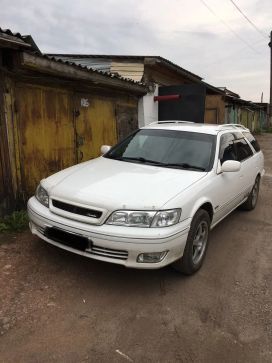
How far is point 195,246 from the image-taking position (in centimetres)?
386

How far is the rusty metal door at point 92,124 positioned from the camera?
22.9 ft

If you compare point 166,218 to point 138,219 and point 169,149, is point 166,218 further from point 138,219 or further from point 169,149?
point 169,149

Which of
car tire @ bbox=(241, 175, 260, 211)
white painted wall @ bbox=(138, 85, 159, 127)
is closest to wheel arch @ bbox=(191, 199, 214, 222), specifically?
car tire @ bbox=(241, 175, 260, 211)

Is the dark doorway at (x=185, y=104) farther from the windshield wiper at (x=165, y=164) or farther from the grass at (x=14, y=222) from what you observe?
the grass at (x=14, y=222)

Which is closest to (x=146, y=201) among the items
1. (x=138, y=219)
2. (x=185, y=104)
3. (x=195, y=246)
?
(x=138, y=219)

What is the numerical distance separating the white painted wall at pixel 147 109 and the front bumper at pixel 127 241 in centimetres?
653

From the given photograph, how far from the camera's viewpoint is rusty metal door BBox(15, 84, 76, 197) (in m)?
5.57

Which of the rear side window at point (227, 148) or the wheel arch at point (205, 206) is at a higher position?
the rear side window at point (227, 148)

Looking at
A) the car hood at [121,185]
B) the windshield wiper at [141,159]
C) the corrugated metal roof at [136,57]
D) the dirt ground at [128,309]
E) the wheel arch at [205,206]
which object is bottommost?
the dirt ground at [128,309]

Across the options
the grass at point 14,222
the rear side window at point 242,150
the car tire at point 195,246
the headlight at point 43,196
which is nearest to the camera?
the car tire at point 195,246

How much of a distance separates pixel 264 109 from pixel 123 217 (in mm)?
38225

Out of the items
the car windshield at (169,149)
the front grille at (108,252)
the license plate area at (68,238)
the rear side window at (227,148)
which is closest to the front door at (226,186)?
the rear side window at (227,148)

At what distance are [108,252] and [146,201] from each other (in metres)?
0.60

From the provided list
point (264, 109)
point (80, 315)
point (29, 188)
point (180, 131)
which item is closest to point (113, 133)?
point (29, 188)
